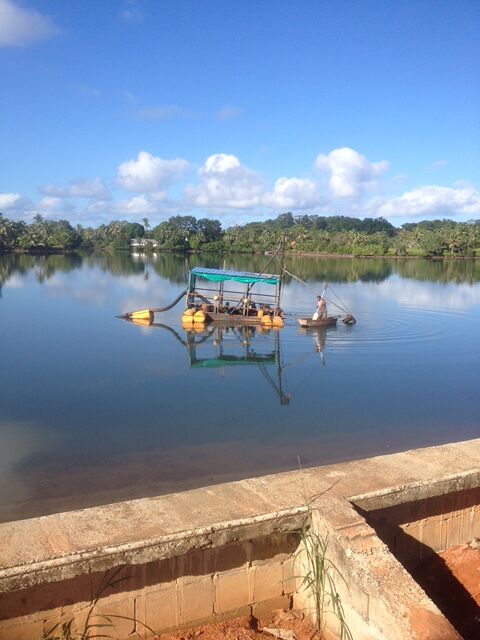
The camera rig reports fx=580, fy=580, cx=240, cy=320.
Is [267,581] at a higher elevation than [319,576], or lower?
lower

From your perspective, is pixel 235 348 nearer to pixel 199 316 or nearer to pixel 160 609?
pixel 199 316

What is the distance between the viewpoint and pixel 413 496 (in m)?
3.95

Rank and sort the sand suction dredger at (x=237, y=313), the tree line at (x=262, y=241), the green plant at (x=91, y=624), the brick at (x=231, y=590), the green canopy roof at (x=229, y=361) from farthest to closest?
the tree line at (x=262, y=241), the sand suction dredger at (x=237, y=313), the green canopy roof at (x=229, y=361), the brick at (x=231, y=590), the green plant at (x=91, y=624)

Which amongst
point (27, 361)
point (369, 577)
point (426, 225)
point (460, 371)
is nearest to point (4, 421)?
point (27, 361)

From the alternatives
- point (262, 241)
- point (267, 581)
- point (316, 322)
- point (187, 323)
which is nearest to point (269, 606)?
point (267, 581)

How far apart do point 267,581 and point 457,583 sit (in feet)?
4.50

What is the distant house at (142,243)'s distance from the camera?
102 m

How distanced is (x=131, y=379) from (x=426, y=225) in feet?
440

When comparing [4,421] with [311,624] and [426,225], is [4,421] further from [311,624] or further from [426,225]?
[426,225]

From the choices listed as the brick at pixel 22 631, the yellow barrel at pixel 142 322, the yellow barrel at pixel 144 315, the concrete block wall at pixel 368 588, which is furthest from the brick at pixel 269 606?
the yellow barrel at pixel 144 315

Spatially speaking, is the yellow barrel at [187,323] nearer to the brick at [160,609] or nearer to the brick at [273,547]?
the brick at [273,547]

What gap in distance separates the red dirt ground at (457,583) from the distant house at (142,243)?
324 feet

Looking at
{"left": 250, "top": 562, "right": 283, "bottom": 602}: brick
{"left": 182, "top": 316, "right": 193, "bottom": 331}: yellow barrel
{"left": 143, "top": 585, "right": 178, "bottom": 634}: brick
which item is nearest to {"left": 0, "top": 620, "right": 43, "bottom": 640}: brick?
{"left": 143, "top": 585, "right": 178, "bottom": 634}: brick

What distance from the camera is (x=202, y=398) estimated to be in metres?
14.0
